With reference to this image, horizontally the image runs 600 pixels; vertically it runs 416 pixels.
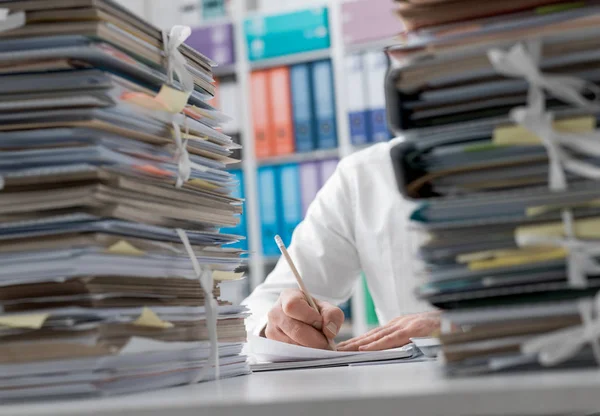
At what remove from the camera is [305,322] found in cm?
136

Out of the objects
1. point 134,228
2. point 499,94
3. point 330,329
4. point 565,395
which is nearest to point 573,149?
point 499,94

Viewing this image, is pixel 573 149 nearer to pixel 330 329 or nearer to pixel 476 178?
pixel 476 178

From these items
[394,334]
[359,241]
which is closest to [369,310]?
[359,241]

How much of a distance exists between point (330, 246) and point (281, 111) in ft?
4.15

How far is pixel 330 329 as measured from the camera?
A: 133cm

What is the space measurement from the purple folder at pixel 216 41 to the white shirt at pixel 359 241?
1476 mm

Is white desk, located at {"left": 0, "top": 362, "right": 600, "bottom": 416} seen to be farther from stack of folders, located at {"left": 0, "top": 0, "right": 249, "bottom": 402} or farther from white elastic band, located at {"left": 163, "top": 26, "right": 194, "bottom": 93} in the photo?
white elastic band, located at {"left": 163, "top": 26, "right": 194, "bottom": 93}

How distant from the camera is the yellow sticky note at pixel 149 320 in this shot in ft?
2.38

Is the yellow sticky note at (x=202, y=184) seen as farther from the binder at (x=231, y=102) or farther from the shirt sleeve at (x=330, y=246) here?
the binder at (x=231, y=102)

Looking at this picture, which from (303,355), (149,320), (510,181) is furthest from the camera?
(303,355)

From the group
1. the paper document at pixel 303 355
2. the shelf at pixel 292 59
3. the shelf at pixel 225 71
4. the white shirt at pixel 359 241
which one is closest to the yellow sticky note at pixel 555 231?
the paper document at pixel 303 355

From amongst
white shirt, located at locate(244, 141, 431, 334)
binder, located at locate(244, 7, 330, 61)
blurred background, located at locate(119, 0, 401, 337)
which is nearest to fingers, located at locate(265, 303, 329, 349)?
white shirt, located at locate(244, 141, 431, 334)

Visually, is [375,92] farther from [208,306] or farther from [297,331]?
[208,306]

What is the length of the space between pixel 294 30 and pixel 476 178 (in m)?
2.95
